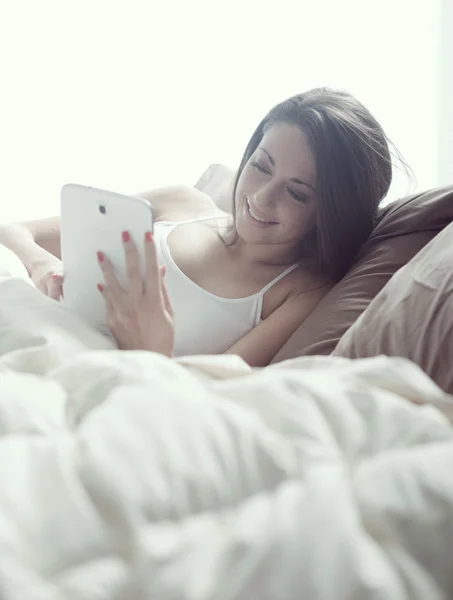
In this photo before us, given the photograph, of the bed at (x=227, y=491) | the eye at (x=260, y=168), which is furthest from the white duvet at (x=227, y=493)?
the eye at (x=260, y=168)

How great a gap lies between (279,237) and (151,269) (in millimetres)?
364

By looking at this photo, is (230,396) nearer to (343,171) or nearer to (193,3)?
(343,171)

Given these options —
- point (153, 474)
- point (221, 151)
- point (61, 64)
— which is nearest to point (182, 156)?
point (221, 151)

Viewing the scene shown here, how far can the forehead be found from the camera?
3.68ft

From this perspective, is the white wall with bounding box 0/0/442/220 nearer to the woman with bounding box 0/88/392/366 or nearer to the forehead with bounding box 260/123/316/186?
the woman with bounding box 0/88/392/366

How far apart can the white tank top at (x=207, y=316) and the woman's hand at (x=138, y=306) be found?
0.24 meters

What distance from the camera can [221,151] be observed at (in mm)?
2248

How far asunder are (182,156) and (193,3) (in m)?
0.47

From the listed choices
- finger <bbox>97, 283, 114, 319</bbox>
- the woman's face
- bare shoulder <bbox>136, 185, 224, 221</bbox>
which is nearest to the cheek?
the woman's face

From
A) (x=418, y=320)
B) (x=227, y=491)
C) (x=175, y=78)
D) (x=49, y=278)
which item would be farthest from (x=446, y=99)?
(x=227, y=491)

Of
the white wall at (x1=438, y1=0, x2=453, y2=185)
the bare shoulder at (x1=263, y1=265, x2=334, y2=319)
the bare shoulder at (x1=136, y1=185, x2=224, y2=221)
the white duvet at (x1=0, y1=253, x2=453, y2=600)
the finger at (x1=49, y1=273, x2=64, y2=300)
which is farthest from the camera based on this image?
the white wall at (x1=438, y1=0, x2=453, y2=185)

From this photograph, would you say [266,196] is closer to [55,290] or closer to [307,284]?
[307,284]

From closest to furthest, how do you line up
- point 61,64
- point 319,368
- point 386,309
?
point 319,368 → point 386,309 → point 61,64

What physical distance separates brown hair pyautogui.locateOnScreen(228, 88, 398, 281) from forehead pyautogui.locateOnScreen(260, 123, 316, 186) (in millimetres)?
12
